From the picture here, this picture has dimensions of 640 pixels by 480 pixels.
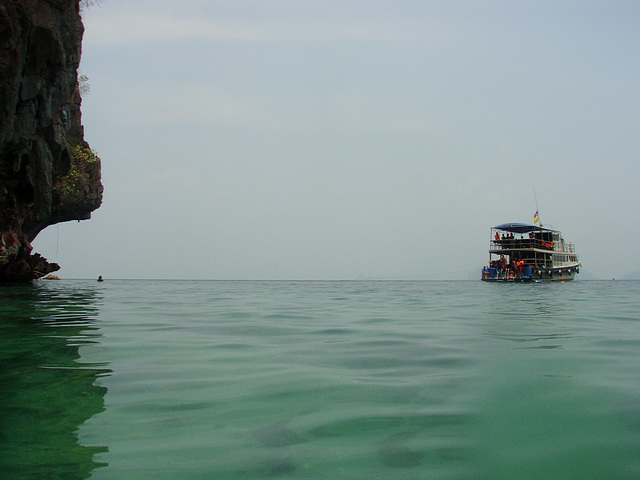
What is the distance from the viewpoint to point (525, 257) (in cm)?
4706

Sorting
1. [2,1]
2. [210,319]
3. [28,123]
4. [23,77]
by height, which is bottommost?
[210,319]

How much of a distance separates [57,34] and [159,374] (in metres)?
18.4

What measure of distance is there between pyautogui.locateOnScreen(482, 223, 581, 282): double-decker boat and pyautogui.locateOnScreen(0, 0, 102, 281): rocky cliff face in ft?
125

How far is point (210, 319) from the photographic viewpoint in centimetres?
888

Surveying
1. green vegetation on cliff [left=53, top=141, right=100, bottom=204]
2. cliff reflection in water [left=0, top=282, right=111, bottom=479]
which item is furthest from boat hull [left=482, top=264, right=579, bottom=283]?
cliff reflection in water [left=0, top=282, right=111, bottom=479]

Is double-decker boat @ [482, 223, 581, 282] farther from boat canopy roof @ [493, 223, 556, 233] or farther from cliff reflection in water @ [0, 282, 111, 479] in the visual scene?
cliff reflection in water @ [0, 282, 111, 479]

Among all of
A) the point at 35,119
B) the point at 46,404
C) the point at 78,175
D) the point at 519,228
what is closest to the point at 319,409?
the point at 46,404

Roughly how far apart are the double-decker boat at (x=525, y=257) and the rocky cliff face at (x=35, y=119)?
3803cm

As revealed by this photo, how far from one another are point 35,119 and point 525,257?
144 ft

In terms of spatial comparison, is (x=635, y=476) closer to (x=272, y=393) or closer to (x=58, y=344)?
(x=272, y=393)

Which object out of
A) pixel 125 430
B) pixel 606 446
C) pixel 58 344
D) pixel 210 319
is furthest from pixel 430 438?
pixel 210 319

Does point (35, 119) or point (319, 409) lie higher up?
point (35, 119)

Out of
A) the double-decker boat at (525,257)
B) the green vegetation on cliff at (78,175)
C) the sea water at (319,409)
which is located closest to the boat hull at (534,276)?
the double-decker boat at (525,257)

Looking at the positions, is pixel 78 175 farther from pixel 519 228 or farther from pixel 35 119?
pixel 519 228
